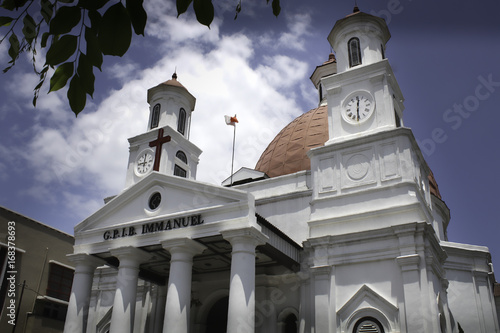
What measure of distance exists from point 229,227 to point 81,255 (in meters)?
7.13

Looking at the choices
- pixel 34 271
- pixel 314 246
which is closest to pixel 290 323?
pixel 314 246

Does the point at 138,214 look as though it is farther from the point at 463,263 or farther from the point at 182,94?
the point at 463,263

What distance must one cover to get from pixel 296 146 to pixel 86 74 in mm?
27337

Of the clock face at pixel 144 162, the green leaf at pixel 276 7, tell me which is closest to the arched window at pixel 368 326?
the clock face at pixel 144 162

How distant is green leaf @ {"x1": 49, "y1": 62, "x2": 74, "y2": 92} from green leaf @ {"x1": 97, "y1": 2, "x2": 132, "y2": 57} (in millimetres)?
A: 332

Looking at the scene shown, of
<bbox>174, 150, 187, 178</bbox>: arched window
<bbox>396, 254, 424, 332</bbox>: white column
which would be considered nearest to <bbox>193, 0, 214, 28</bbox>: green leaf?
<bbox>396, 254, 424, 332</bbox>: white column

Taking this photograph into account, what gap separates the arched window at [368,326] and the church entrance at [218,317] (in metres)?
6.44

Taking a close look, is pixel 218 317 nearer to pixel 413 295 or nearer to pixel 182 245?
pixel 182 245

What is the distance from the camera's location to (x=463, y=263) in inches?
981

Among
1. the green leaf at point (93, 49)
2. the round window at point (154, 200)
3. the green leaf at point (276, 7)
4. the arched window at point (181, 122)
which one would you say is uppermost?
the arched window at point (181, 122)

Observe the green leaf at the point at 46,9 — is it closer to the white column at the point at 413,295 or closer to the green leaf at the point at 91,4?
the green leaf at the point at 91,4

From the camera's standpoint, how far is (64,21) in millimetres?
2457

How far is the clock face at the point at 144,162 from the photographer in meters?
25.7

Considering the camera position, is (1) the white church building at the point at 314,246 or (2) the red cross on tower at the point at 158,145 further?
(2) the red cross on tower at the point at 158,145
